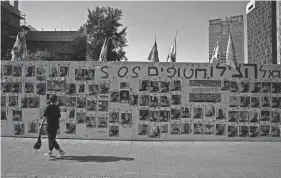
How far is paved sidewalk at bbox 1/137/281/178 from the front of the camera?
194 inches

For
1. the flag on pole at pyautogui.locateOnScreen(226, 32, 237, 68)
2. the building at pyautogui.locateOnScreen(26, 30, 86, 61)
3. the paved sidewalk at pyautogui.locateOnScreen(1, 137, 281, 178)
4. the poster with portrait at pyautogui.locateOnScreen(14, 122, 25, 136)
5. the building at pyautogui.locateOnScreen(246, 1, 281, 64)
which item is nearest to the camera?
the paved sidewalk at pyautogui.locateOnScreen(1, 137, 281, 178)

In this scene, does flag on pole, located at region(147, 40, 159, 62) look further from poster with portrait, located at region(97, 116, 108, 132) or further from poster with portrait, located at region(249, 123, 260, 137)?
poster with portrait, located at region(249, 123, 260, 137)

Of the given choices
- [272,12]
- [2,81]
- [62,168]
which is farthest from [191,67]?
[272,12]

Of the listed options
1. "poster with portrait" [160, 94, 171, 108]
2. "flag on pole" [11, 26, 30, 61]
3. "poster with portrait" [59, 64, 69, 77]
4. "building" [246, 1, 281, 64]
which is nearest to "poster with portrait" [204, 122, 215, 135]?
"poster with portrait" [160, 94, 171, 108]

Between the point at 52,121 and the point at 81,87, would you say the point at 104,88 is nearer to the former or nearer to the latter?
the point at 81,87

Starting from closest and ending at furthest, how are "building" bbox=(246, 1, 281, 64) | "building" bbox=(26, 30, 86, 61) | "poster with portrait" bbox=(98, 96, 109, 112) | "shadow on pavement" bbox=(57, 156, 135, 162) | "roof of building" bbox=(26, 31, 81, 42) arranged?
"shadow on pavement" bbox=(57, 156, 135, 162), "poster with portrait" bbox=(98, 96, 109, 112), "building" bbox=(26, 30, 86, 61), "roof of building" bbox=(26, 31, 81, 42), "building" bbox=(246, 1, 281, 64)

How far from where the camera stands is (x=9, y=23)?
4366 cm

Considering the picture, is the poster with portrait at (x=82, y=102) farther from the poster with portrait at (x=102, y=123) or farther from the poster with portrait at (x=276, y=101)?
the poster with portrait at (x=276, y=101)

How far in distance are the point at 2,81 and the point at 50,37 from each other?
51915 millimetres

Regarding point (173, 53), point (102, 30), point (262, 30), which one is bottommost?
point (173, 53)

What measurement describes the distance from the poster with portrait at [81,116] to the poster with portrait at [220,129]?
162 inches

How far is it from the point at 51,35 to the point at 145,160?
56.6 meters

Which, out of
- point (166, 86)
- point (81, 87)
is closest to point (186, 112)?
point (166, 86)

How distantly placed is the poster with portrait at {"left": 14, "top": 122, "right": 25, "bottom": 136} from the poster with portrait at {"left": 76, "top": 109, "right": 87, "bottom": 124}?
5.97 ft
